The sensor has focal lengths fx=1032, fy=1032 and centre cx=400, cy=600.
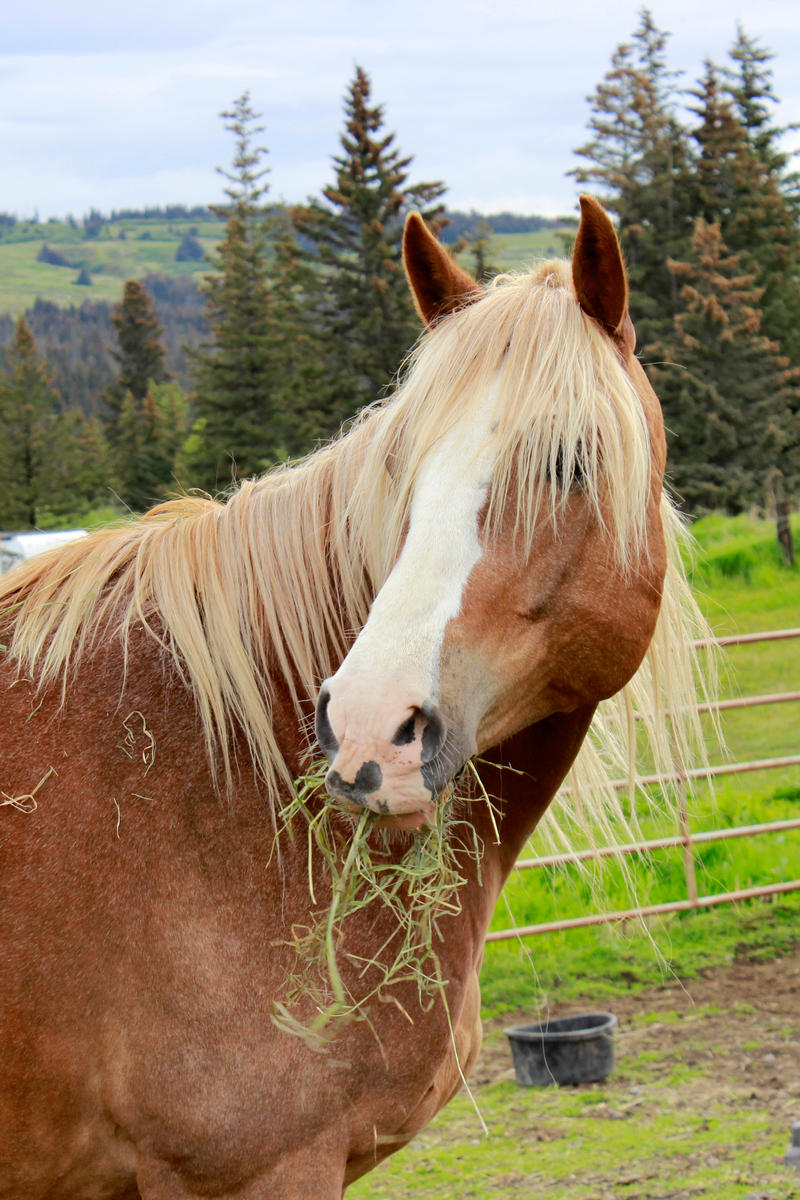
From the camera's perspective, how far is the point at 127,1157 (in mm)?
1853

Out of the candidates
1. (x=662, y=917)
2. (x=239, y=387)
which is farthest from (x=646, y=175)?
(x=662, y=917)

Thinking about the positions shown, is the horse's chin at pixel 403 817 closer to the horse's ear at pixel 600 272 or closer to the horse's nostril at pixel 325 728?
the horse's nostril at pixel 325 728

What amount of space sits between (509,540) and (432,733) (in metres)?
0.38

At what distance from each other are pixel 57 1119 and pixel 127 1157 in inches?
6.2

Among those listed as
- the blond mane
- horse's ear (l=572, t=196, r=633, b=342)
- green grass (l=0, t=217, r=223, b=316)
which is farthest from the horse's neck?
green grass (l=0, t=217, r=223, b=316)

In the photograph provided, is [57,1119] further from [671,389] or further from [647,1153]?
[671,389]

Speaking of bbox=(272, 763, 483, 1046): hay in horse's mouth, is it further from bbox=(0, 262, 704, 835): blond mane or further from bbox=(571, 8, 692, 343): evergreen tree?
bbox=(571, 8, 692, 343): evergreen tree

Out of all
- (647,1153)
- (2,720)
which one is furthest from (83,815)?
(647,1153)

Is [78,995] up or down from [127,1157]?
up

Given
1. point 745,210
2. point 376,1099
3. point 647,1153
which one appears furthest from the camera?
point 745,210

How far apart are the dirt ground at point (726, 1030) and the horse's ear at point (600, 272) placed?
3.07 m

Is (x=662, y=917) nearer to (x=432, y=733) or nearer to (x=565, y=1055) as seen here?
(x=565, y=1055)

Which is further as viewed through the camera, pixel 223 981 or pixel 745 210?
pixel 745 210

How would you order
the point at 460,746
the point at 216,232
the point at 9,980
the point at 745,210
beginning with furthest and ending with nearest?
the point at 216,232, the point at 745,210, the point at 9,980, the point at 460,746
